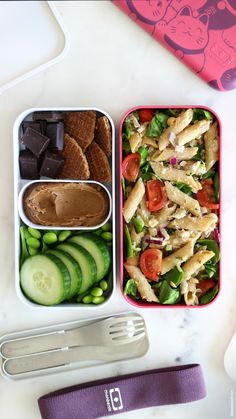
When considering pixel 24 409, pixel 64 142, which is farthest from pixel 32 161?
pixel 24 409

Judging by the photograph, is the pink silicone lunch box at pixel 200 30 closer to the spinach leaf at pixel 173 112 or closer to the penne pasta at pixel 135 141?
the spinach leaf at pixel 173 112

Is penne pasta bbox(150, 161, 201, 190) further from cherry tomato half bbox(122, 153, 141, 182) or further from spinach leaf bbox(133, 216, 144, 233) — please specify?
spinach leaf bbox(133, 216, 144, 233)

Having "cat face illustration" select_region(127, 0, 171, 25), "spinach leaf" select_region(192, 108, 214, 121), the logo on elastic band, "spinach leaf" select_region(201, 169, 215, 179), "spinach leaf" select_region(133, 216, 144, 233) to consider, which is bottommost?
the logo on elastic band

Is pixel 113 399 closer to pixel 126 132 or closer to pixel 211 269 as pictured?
pixel 211 269

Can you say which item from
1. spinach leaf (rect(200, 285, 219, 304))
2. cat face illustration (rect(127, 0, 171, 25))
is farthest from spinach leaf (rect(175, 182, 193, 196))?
cat face illustration (rect(127, 0, 171, 25))

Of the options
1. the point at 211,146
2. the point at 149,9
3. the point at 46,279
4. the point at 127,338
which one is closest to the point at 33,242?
the point at 46,279
